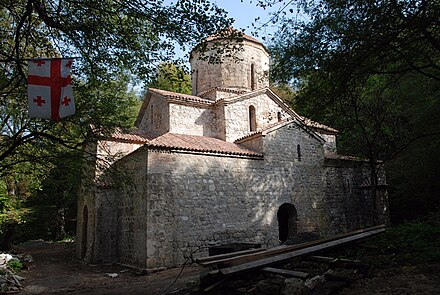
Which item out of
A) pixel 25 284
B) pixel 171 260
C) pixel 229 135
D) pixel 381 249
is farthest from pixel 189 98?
pixel 381 249

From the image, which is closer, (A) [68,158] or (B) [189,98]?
(A) [68,158]

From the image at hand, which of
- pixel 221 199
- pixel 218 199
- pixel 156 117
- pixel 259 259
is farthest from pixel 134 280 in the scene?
pixel 156 117

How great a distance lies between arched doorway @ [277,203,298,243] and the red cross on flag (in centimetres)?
→ 1062

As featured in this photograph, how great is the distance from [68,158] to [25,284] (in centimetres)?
452

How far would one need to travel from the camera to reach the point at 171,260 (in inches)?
403

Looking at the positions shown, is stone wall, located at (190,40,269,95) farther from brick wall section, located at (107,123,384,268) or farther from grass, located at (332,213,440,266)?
grass, located at (332,213,440,266)

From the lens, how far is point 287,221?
14.2 m

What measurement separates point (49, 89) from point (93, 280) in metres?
6.56

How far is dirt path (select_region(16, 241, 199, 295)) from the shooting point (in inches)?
300

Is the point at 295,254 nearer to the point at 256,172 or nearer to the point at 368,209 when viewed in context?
the point at 256,172

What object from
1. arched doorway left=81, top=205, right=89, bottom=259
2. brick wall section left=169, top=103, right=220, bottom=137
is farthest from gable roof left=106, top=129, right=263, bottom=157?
arched doorway left=81, top=205, right=89, bottom=259

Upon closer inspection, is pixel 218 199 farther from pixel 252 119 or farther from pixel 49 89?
pixel 49 89

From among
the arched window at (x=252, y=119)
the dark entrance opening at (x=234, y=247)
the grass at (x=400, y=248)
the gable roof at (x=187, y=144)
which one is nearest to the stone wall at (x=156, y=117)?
the gable roof at (x=187, y=144)

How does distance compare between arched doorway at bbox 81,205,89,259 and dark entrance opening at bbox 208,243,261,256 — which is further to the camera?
arched doorway at bbox 81,205,89,259
